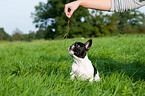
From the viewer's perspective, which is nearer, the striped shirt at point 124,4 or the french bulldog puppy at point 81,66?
the striped shirt at point 124,4

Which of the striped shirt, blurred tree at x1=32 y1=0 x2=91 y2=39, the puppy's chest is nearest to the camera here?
the striped shirt

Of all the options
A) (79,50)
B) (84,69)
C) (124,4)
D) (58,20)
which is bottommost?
(84,69)

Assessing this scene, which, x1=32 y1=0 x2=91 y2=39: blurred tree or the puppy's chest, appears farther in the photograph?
x1=32 y1=0 x2=91 y2=39: blurred tree

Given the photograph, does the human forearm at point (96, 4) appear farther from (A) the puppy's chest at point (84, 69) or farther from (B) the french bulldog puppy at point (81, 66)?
(A) the puppy's chest at point (84, 69)

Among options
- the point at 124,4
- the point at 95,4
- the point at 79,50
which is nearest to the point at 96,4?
the point at 95,4

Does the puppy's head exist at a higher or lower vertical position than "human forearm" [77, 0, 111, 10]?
lower

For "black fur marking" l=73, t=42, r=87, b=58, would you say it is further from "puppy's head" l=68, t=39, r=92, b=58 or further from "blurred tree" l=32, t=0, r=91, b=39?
"blurred tree" l=32, t=0, r=91, b=39

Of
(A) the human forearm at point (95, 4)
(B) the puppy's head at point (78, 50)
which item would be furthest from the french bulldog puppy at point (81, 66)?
(A) the human forearm at point (95, 4)

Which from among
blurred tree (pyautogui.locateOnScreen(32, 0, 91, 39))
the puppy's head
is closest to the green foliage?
blurred tree (pyautogui.locateOnScreen(32, 0, 91, 39))

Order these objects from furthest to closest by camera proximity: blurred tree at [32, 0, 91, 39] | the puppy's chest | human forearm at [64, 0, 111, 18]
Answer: blurred tree at [32, 0, 91, 39] < the puppy's chest < human forearm at [64, 0, 111, 18]

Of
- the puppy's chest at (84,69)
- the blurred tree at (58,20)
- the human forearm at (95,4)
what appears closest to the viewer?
the human forearm at (95,4)

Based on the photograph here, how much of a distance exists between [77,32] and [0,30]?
4977cm

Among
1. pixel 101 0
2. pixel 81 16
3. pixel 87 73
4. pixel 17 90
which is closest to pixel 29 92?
pixel 17 90

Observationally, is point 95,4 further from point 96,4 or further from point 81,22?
point 81,22
